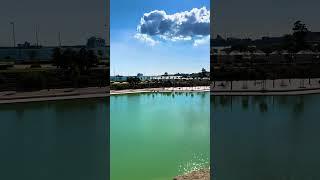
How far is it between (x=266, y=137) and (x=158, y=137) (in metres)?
3.62

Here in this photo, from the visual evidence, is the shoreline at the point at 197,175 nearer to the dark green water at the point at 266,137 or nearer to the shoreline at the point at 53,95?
the dark green water at the point at 266,137

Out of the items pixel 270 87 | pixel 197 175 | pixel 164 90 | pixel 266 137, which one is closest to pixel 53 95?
pixel 270 87

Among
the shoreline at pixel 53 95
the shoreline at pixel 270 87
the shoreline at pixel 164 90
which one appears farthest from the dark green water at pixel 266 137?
the shoreline at pixel 164 90

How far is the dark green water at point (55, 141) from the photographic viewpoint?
8607mm

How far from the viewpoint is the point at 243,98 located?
16.5 m

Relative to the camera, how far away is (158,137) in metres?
13.3

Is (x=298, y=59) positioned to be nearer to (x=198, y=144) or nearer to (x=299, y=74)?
(x=299, y=74)

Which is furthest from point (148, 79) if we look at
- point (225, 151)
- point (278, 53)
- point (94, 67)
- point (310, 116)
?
point (225, 151)

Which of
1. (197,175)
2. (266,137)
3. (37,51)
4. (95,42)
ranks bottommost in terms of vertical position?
(197,175)

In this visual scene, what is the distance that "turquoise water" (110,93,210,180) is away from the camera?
908 centimetres

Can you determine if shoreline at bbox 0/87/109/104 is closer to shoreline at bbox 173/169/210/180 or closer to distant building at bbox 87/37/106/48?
distant building at bbox 87/37/106/48

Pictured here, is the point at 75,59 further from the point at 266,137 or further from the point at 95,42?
the point at 266,137

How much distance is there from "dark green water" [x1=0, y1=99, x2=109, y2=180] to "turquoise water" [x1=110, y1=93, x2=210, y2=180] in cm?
53

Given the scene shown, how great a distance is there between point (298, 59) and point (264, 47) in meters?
1.39
